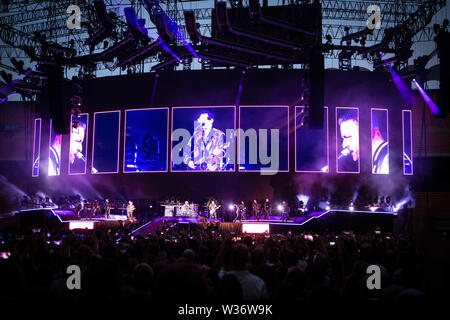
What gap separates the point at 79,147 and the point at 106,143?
1766 millimetres

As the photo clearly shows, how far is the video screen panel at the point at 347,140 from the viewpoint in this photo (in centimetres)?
2223

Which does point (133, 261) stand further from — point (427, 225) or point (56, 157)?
point (56, 157)

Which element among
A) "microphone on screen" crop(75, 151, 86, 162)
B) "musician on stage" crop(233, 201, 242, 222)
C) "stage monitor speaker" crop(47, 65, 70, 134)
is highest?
"stage monitor speaker" crop(47, 65, 70, 134)

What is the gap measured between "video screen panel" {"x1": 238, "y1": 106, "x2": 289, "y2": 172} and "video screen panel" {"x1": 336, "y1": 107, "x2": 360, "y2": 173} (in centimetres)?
266

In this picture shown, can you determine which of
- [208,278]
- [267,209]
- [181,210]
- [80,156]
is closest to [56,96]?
[181,210]

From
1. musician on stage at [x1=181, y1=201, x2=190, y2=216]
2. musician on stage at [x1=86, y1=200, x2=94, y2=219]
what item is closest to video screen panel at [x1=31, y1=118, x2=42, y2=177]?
musician on stage at [x1=86, y1=200, x2=94, y2=219]

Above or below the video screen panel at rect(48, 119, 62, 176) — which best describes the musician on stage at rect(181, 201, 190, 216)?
below

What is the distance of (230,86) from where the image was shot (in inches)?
898

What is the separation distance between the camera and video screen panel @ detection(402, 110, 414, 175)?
2270 cm

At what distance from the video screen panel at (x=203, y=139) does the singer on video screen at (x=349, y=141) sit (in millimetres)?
5484

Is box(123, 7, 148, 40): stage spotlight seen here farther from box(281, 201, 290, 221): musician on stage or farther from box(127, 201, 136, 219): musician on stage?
box(281, 201, 290, 221): musician on stage
